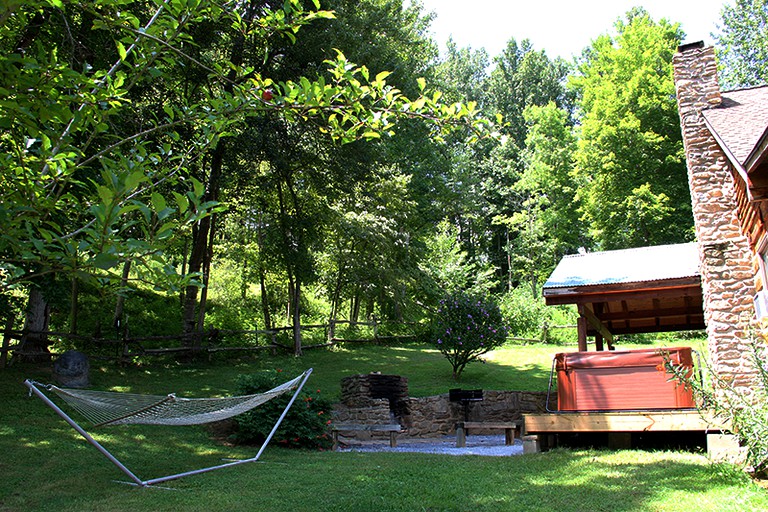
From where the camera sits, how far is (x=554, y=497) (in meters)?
4.82

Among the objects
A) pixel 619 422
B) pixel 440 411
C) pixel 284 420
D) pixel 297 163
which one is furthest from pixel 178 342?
pixel 619 422

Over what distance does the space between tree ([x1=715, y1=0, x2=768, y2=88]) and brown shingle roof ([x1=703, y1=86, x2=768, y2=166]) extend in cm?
1955

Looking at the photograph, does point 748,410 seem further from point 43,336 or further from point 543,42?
point 543,42

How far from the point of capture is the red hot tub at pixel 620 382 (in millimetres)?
7496

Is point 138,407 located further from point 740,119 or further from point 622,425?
point 740,119

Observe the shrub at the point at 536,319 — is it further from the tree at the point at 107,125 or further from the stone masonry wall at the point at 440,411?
the tree at the point at 107,125

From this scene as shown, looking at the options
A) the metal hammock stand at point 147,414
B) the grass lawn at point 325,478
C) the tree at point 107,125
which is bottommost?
the grass lawn at point 325,478

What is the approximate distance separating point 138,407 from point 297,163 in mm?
11032

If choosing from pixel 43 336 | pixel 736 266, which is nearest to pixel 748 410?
pixel 736 266

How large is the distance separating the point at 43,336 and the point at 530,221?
23.6 m

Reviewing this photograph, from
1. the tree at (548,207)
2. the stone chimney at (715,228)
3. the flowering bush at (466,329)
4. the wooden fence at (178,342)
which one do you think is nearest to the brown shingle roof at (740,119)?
the stone chimney at (715,228)

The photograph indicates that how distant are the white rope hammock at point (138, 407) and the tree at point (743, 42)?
2689 cm

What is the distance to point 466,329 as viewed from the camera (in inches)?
569

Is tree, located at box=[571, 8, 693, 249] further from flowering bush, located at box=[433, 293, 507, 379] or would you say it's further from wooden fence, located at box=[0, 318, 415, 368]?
wooden fence, located at box=[0, 318, 415, 368]
